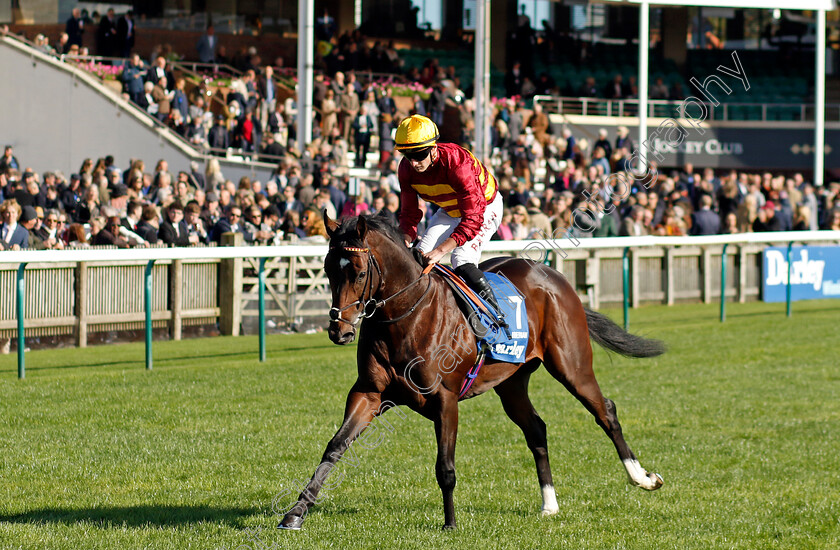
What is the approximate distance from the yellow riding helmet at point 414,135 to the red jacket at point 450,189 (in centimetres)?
18

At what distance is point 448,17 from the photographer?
29125 mm

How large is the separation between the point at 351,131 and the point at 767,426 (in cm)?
1234

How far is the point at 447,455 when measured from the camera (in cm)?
470

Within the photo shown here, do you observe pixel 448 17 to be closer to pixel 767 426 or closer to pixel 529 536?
pixel 767 426

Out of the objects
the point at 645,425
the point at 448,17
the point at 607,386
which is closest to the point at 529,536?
the point at 645,425

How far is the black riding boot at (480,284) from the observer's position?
5.11m

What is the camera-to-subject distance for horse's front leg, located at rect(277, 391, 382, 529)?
4535 mm

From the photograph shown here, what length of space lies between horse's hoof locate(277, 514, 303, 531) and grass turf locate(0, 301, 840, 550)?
0.14 ft

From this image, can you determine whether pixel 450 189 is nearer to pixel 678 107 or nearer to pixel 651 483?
pixel 651 483

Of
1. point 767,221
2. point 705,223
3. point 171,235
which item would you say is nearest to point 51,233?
point 171,235

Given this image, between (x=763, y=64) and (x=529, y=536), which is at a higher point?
(x=763, y=64)

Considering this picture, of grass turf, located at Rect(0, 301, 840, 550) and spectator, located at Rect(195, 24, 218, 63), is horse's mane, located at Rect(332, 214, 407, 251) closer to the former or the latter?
grass turf, located at Rect(0, 301, 840, 550)

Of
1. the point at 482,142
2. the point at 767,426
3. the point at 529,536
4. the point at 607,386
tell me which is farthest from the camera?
the point at 482,142

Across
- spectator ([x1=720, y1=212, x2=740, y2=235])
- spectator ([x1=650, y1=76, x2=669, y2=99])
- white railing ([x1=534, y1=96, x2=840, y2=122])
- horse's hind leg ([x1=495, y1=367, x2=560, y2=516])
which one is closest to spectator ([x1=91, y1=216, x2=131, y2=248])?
horse's hind leg ([x1=495, y1=367, x2=560, y2=516])
